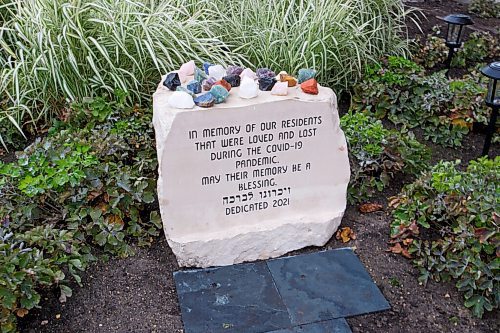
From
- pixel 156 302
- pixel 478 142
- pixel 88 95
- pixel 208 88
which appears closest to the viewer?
pixel 156 302

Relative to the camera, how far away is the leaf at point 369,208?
2895 mm

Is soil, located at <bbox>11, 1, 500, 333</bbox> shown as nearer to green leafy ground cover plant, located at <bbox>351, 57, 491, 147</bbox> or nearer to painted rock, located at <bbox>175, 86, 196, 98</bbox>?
painted rock, located at <bbox>175, 86, 196, 98</bbox>

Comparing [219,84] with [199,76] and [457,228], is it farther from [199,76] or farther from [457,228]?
[457,228]

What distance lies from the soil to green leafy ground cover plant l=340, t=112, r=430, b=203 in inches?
13.8

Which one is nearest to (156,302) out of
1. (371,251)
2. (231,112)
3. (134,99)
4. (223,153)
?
(223,153)

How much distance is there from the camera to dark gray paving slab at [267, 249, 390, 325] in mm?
2273

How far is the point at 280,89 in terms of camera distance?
2.45 metres

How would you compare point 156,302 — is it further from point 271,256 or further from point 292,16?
point 292,16

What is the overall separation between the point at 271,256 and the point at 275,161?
0.45 metres

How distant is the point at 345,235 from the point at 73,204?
1305 millimetres

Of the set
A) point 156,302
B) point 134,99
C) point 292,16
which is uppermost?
point 292,16

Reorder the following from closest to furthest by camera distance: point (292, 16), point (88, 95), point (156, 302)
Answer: point (156, 302) → point (88, 95) → point (292, 16)

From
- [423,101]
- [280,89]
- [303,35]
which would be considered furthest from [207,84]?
[423,101]

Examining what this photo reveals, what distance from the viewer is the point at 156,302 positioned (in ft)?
7.62
